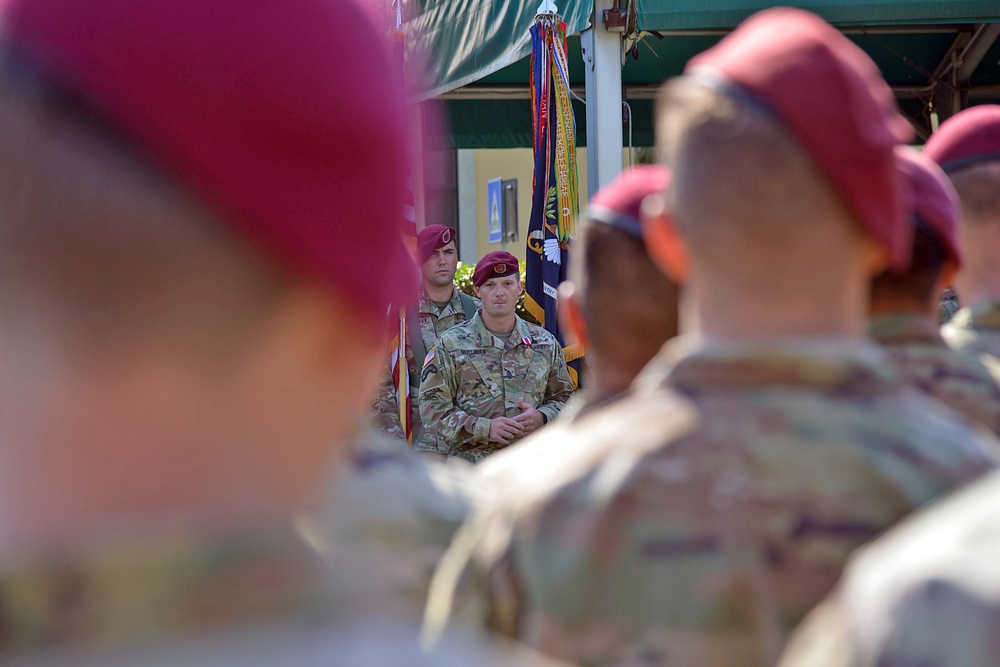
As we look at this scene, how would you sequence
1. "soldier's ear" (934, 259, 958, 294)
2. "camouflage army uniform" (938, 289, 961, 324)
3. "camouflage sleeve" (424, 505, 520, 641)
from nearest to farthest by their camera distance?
"camouflage sleeve" (424, 505, 520, 641) < "soldier's ear" (934, 259, 958, 294) < "camouflage army uniform" (938, 289, 961, 324)

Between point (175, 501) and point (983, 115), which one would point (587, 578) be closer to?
point (175, 501)

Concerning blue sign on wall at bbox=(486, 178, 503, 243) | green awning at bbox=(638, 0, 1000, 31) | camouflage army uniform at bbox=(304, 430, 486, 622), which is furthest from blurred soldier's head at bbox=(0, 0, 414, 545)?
blue sign on wall at bbox=(486, 178, 503, 243)

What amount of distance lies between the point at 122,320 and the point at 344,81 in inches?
8.6

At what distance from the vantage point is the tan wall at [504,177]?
18609 millimetres

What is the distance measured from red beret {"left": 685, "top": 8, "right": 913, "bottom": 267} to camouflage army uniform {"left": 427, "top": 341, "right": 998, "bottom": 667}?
0.17m

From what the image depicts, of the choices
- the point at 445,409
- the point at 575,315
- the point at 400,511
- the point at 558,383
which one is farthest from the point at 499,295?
the point at 400,511

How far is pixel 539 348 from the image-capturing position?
23.8 ft

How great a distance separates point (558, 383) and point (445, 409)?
28.2 inches

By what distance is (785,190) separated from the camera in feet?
4.83

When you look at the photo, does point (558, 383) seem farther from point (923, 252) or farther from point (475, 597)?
point (475, 597)

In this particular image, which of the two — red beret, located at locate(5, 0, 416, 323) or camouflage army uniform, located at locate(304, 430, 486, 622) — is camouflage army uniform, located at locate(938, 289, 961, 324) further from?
red beret, located at locate(5, 0, 416, 323)

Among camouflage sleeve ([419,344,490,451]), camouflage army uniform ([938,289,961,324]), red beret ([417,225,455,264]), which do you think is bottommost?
camouflage sleeve ([419,344,490,451])

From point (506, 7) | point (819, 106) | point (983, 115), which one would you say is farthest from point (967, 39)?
point (819, 106)

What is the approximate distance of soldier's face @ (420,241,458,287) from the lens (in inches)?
321
